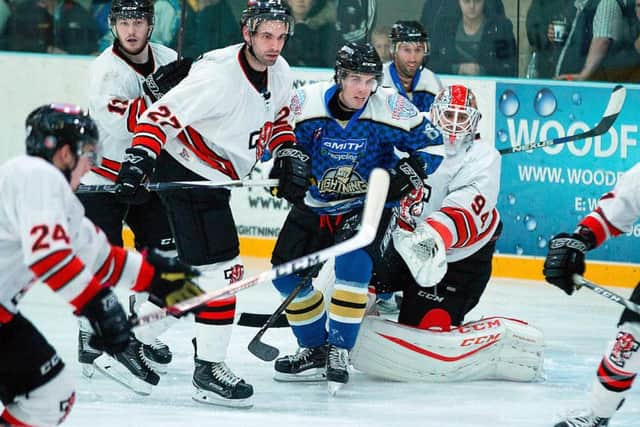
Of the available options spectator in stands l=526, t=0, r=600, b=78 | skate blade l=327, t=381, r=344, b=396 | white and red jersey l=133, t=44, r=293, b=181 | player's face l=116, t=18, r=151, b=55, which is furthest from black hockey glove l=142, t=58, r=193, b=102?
spectator in stands l=526, t=0, r=600, b=78

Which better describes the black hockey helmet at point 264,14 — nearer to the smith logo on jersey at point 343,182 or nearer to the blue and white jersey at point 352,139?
the blue and white jersey at point 352,139

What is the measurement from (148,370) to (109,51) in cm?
109

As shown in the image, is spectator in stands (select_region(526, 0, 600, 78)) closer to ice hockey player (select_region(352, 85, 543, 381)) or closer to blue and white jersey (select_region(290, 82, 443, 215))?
ice hockey player (select_region(352, 85, 543, 381))

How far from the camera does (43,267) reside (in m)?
2.65

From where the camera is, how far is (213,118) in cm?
397

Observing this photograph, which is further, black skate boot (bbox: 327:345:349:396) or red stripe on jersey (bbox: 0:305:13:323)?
black skate boot (bbox: 327:345:349:396)

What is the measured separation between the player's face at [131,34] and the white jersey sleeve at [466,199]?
1095 mm

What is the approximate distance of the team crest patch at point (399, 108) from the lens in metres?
4.16

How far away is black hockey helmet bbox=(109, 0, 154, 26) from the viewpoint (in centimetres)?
436

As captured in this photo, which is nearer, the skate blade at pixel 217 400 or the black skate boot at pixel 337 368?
the skate blade at pixel 217 400

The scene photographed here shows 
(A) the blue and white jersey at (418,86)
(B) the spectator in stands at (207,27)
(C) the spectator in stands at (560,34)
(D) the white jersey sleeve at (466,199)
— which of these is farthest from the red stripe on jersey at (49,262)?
(B) the spectator in stands at (207,27)

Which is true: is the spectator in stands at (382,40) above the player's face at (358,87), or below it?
below

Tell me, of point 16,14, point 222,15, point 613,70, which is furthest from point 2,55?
point 613,70

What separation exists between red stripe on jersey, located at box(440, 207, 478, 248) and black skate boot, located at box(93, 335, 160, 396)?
1.08 meters
